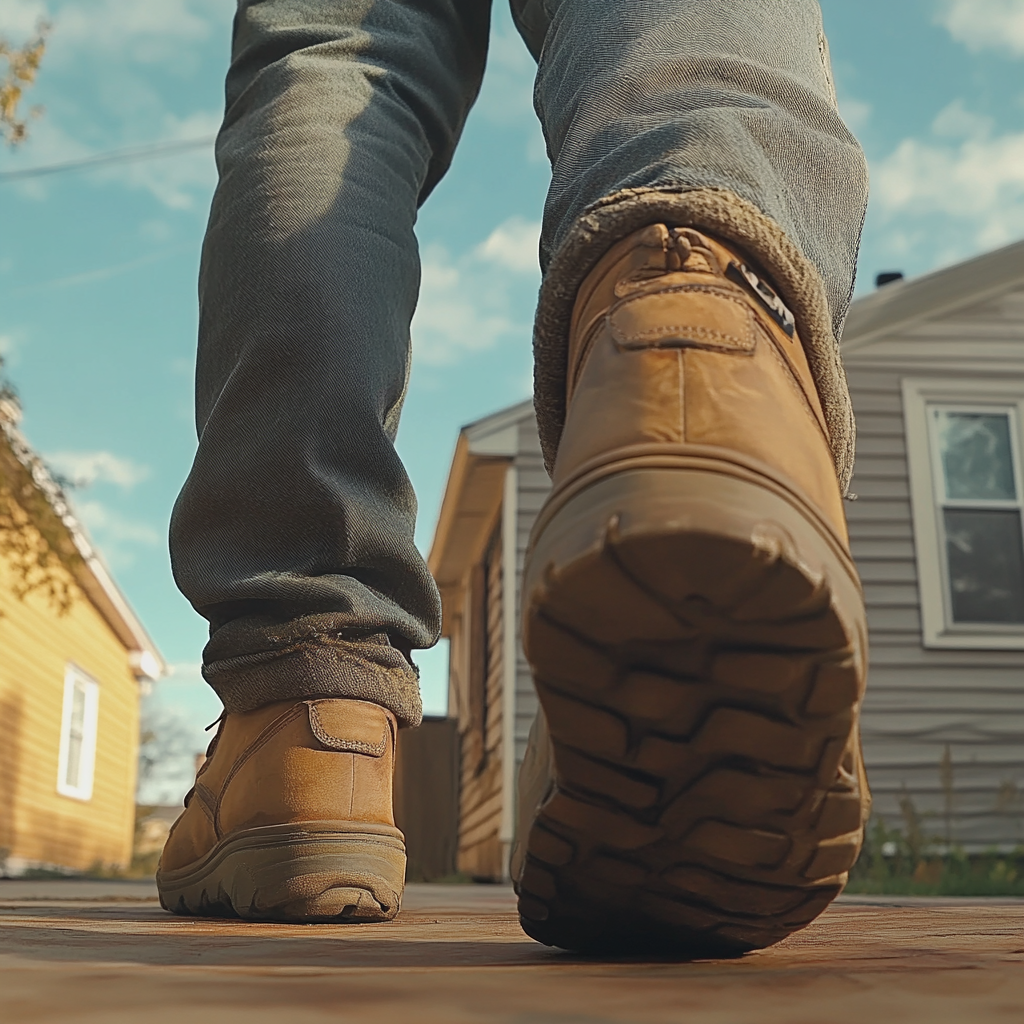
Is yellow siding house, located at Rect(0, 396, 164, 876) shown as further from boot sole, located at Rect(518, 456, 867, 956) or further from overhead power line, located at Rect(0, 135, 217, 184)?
boot sole, located at Rect(518, 456, 867, 956)

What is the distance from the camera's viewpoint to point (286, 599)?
1197 mm

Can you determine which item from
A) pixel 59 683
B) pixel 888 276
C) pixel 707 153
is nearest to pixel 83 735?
pixel 59 683

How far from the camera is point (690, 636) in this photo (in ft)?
2.00

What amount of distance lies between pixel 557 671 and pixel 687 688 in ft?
0.21

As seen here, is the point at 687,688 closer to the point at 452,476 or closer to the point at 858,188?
the point at 858,188

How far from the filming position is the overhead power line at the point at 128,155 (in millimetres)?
13398

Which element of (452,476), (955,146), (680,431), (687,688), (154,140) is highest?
(955,146)

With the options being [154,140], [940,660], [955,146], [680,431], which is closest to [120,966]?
[680,431]

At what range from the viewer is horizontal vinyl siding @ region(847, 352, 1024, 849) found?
7.25 m

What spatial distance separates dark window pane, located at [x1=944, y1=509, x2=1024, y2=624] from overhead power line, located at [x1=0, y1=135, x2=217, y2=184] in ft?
30.1

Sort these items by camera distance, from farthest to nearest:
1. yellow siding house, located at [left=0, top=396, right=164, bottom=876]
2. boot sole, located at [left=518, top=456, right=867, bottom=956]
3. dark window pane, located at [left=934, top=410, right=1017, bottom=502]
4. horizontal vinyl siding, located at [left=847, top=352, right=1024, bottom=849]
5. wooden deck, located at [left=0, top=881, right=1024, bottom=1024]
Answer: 1. yellow siding house, located at [left=0, top=396, right=164, bottom=876]
2. dark window pane, located at [left=934, top=410, right=1017, bottom=502]
3. horizontal vinyl siding, located at [left=847, top=352, right=1024, bottom=849]
4. boot sole, located at [left=518, top=456, right=867, bottom=956]
5. wooden deck, located at [left=0, top=881, right=1024, bottom=1024]

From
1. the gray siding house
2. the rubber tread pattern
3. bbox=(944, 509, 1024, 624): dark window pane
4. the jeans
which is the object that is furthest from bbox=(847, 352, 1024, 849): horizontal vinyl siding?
the rubber tread pattern

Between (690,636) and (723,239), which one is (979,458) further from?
(690,636)

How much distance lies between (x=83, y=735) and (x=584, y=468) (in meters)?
15.9
